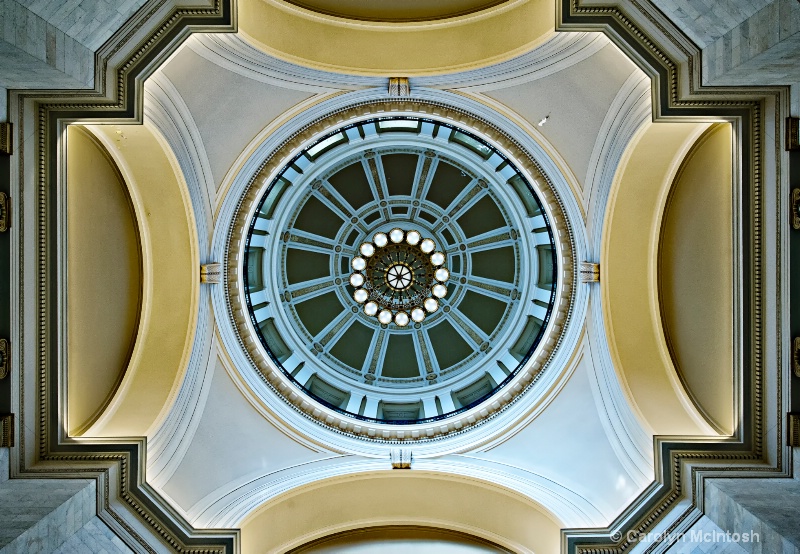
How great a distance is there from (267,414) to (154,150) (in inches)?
239

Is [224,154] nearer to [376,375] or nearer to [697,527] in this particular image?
[376,375]

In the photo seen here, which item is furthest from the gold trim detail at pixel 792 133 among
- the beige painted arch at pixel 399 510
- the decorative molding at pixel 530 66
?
the beige painted arch at pixel 399 510

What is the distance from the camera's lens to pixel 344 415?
1502 centimetres

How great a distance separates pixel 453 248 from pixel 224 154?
9.27 meters

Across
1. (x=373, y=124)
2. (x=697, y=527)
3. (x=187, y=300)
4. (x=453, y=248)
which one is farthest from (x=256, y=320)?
(x=697, y=527)

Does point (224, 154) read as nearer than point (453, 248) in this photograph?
Result: Yes

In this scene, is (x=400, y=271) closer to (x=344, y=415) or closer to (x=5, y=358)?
(x=344, y=415)

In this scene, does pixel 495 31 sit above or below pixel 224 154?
above

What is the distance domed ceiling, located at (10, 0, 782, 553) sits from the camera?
418 inches

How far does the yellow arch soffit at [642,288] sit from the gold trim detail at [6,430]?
1095 cm

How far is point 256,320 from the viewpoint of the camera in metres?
16.1

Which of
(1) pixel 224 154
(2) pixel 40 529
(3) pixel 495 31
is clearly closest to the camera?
(2) pixel 40 529

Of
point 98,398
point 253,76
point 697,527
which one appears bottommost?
point 697,527

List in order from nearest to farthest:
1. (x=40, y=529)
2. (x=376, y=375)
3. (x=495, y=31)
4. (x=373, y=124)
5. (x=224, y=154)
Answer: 1. (x=40, y=529)
2. (x=495, y=31)
3. (x=224, y=154)
4. (x=373, y=124)
5. (x=376, y=375)
